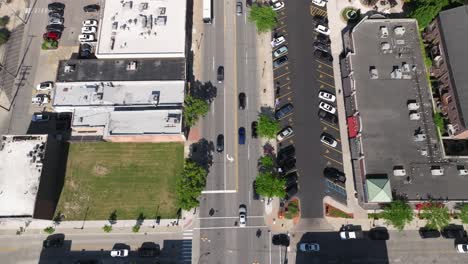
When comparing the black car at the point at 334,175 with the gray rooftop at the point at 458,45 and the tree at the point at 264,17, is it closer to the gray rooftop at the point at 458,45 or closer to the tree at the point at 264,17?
the gray rooftop at the point at 458,45

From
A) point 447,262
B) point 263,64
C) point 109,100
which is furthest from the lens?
point 263,64

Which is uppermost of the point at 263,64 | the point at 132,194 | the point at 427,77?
the point at 263,64

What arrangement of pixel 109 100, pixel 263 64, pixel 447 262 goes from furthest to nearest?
pixel 263 64
pixel 109 100
pixel 447 262

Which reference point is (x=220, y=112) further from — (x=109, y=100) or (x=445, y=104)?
(x=445, y=104)

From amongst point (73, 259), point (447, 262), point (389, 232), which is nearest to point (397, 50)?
point (389, 232)

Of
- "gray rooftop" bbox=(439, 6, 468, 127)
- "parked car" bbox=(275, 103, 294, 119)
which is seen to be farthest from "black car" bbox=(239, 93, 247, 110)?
"gray rooftop" bbox=(439, 6, 468, 127)

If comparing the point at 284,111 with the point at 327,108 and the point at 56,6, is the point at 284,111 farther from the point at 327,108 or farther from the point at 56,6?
the point at 56,6

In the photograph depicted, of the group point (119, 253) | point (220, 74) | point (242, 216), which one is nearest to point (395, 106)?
point (220, 74)
